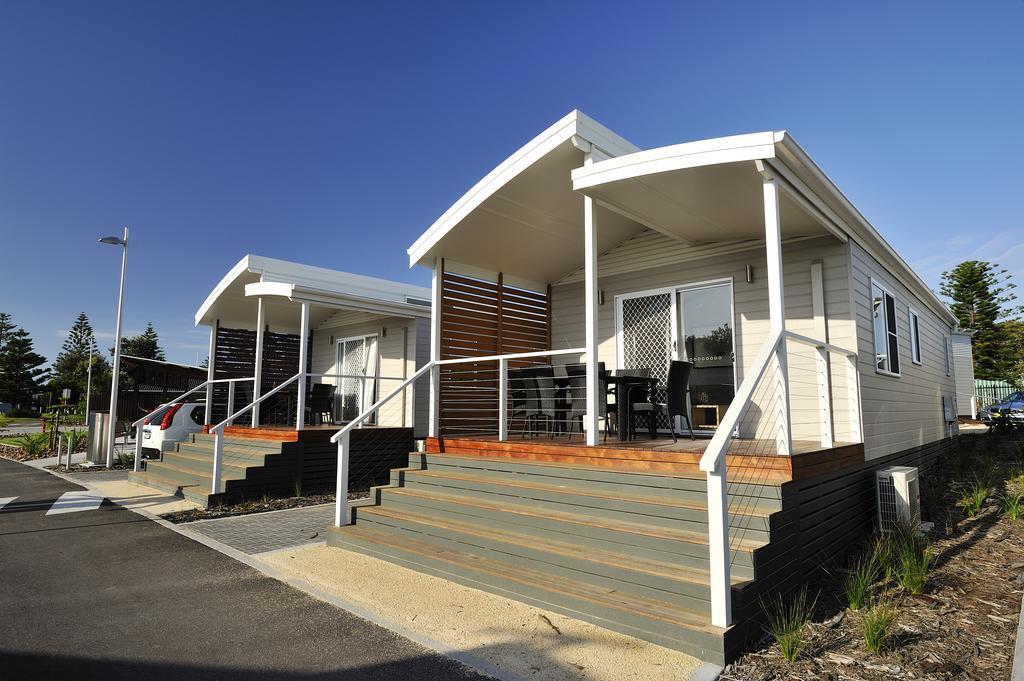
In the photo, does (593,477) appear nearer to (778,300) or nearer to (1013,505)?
(778,300)

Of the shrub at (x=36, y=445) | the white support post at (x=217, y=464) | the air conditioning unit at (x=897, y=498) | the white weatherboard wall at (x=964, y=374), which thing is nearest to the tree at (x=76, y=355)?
the shrub at (x=36, y=445)

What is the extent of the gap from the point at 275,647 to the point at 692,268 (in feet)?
21.0

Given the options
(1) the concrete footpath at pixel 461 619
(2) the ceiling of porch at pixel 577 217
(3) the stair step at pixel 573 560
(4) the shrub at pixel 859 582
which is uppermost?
(2) the ceiling of porch at pixel 577 217

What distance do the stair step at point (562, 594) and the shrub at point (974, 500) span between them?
206 inches

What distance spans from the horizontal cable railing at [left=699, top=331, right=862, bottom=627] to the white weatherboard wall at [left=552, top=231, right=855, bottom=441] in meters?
0.02

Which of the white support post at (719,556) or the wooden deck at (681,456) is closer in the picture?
the white support post at (719,556)

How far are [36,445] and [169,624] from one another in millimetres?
16661

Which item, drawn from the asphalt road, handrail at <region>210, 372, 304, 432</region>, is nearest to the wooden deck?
the asphalt road

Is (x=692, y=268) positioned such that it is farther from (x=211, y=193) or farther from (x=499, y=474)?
(x=211, y=193)

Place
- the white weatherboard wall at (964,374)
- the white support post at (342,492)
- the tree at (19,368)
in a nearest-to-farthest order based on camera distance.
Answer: the white support post at (342,492), the white weatherboard wall at (964,374), the tree at (19,368)

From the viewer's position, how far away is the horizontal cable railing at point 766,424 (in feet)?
10.3

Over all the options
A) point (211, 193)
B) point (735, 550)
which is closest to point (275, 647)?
point (735, 550)

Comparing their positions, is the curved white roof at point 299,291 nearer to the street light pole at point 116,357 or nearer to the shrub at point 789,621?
the street light pole at point 116,357

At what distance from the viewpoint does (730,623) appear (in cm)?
312
